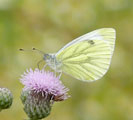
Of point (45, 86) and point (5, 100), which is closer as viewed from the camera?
point (5, 100)

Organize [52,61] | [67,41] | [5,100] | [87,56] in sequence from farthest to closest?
1. [67,41]
2. [87,56]
3. [52,61]
4. [5,100]

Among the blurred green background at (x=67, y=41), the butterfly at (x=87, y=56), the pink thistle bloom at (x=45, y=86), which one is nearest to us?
the pink thistle bloom at (x=45, y=86)

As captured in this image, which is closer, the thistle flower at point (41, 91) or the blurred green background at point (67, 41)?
the thistle flower at point (41, 91)

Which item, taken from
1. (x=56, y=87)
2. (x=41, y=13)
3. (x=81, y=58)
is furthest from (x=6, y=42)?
(x=56, y=87)

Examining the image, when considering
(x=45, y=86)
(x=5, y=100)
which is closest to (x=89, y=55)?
(x=45, y=86)

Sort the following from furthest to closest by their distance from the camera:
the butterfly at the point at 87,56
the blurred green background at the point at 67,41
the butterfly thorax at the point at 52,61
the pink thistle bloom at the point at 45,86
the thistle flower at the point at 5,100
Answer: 1. the blurred green background at the point at 67,41
2. the butterfly at the point at 87,56
3. the butterfly thorax at the point at 52,61
4. the pink thistle bloom at the point at 45,86
5. the thistle flower at the point at 5,100

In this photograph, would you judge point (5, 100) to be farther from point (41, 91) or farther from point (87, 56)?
point (87, 56)

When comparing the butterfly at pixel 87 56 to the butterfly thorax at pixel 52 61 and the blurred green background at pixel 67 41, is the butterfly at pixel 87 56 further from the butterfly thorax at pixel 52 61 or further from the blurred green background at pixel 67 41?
the blurred green background at pixel 67 41

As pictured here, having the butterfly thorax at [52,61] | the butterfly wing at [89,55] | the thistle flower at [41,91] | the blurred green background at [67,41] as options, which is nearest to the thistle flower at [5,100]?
the thistle flower at [41,91]
